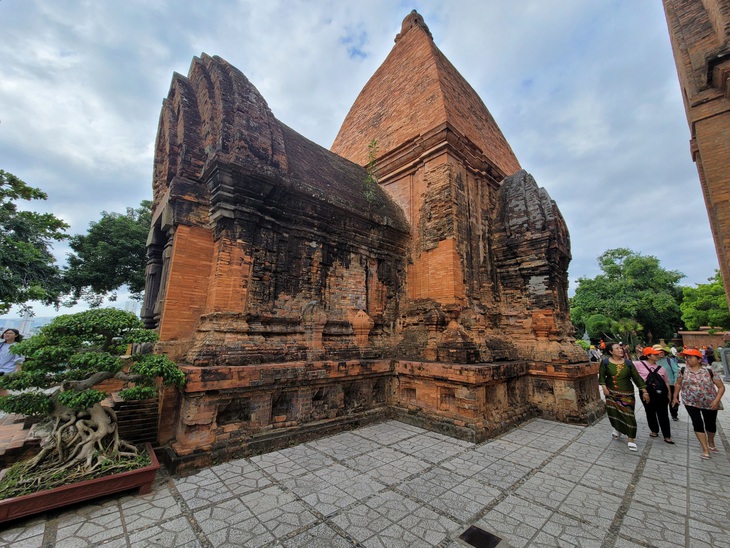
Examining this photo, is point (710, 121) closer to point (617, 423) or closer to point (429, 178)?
point (429, 178)

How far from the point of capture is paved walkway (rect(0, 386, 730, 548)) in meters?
2.67

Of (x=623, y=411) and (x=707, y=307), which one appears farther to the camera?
(x=707, y=307)

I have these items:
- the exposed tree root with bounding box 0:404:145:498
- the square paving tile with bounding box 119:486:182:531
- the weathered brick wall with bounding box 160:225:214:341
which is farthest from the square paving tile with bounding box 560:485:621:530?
the weathered brick wall with bounding box 160:225:214:341

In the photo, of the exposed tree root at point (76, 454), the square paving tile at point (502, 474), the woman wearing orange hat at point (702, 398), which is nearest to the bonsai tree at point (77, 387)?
the exposed tree root at point (76, 454)

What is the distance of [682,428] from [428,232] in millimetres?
6207

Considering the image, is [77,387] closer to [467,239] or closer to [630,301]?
[467,239]

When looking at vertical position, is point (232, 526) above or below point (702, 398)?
below

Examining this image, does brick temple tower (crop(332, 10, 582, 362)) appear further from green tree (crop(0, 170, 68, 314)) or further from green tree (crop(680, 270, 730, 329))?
green tree (crop(680, 270, 730, 329))

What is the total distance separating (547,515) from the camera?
3043mm

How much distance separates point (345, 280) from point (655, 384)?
5753mm

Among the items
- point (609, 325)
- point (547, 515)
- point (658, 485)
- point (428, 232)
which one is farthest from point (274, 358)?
point (609, 325)

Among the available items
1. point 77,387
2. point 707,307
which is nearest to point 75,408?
point 77,387

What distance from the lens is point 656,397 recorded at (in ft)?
18.4

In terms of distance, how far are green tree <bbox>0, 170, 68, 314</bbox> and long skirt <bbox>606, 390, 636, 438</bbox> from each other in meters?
10.8
